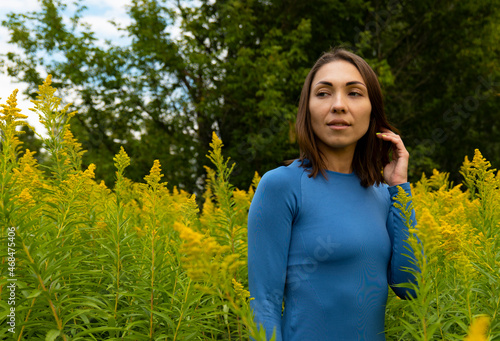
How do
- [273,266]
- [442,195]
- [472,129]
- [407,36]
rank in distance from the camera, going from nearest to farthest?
[273,266] → [442,195] → [407,36] → [472,129]

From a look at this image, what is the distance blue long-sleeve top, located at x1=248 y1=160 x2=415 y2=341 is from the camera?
203 cm

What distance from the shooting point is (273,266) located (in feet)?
6.68

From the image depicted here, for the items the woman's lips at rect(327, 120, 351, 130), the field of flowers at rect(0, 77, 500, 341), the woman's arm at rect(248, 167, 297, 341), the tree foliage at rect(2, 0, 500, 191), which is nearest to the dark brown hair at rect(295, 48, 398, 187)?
the woman's lips at rect(327, 120, 351, 130)

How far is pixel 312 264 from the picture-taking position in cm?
207

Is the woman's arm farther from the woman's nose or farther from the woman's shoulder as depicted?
the woman's nose

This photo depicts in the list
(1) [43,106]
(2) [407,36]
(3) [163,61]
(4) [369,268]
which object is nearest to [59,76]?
(3) [163,61]

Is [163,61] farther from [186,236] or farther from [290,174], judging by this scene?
[186,236]

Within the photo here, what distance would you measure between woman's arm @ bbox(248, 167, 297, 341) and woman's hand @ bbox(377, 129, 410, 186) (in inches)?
28.1

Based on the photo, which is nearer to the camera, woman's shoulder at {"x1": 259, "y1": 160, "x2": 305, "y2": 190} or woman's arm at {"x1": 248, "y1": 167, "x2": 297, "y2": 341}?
woman's arm at {"x1": 248, "y1": 167, "x2": 297, "y2": 341}

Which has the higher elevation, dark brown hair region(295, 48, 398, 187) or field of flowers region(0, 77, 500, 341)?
dark brown hair region(295, 48, 398, 187)

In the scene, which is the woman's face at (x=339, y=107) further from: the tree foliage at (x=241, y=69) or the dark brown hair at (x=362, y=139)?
the tree foliage at (x=241, y=69)

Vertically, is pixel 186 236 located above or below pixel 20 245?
above

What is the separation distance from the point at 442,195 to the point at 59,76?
54.5 feet

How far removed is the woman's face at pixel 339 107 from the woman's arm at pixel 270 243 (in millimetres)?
378
